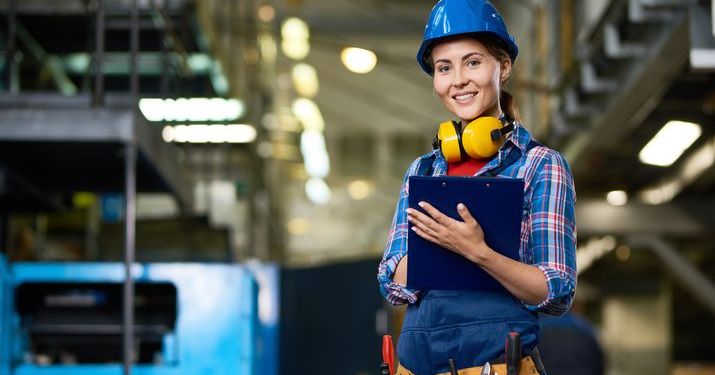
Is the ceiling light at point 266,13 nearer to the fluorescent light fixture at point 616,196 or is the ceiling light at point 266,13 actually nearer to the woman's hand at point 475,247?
the fluorescent light fixture at point 616,196

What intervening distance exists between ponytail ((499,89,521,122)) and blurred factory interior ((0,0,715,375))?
2.54 metres

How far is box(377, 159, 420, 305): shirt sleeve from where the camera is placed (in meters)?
2.73

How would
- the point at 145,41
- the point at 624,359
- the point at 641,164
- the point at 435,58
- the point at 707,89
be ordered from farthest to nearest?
the point at 624,359 < the point at 641,164 < the point at 707,89 < the point at 145,41 < the point at 435,58

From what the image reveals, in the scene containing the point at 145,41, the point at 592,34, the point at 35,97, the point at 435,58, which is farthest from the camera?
the point at 592,34

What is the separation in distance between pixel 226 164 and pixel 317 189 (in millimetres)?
15783

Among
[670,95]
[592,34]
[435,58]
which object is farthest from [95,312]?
[670,95]

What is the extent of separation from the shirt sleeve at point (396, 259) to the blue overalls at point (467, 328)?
8cm

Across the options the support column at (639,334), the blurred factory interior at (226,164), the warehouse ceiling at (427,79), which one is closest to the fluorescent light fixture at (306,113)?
the blurred factory interior at (226,164)

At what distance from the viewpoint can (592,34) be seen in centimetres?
966

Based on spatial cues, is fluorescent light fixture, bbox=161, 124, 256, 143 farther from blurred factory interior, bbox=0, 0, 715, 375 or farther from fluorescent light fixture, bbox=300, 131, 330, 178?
fluorescent light fixture, bbox=300, 131, 330, 178

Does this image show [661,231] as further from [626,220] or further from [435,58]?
[435,58]

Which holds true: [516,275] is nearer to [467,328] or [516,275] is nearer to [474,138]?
[467,328]

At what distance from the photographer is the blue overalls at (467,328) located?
2.59 metres

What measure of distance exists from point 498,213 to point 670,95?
842 cm
